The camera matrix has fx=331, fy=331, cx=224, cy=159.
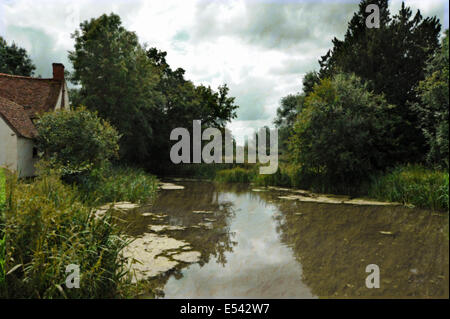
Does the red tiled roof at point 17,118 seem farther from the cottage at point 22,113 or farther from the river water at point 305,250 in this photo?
the river water at point 305,250

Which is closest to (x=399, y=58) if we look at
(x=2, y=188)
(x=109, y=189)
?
(x=109, y=189)

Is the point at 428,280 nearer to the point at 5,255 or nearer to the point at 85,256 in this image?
the point at 85,256

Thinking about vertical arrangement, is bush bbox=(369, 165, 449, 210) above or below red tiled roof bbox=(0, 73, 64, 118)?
below

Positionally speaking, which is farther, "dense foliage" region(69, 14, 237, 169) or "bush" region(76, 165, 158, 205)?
"dense foliage" region(69, 14, 237, 169)

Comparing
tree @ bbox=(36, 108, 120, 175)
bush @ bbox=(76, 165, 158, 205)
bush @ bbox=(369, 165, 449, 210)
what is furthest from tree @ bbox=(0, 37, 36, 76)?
bush @ bbox=(369, 165, 449, 210)

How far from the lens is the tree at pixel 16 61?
30247 millimetres

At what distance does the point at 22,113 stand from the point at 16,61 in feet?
71.8

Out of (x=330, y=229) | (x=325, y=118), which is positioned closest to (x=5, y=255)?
(x=330, y=229)

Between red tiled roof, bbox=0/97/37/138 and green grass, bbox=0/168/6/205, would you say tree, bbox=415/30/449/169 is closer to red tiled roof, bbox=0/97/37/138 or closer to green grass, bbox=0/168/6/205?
green grass, bbox=0/168/6/205

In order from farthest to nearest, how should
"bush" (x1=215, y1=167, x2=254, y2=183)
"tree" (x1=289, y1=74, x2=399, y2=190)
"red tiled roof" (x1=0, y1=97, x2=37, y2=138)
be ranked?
"bush" (x1=215, y1=167, x2=254, y2=183), "tree" (x1=289, y1=74, x2=399, y2=190), "red tiled roof" (x1=0, y1=97, x2=37, y2=138)

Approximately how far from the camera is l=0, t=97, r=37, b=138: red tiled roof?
13984 millimetres

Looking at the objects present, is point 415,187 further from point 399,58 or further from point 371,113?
point 399,58

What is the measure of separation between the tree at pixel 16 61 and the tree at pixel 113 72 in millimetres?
10535

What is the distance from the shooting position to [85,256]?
4.43 meters
